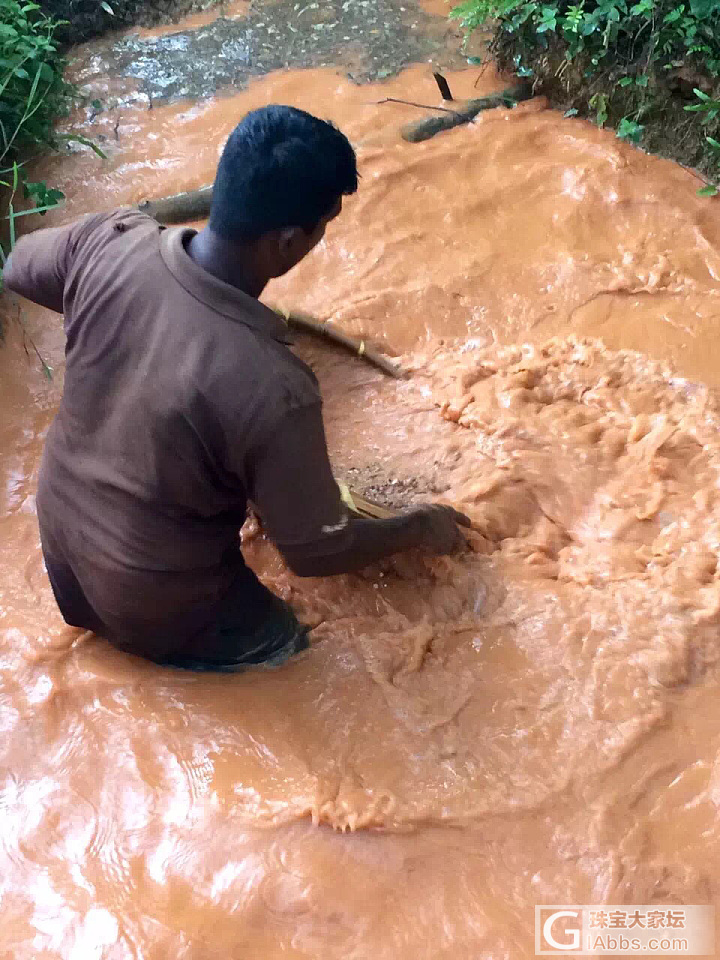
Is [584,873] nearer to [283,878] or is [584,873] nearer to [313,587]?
[283,878]

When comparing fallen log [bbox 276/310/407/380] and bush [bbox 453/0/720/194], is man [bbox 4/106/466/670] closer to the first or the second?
fallen log [bbox 276/310/407/380]

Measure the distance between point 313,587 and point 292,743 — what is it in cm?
58

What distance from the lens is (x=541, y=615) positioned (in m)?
2.45

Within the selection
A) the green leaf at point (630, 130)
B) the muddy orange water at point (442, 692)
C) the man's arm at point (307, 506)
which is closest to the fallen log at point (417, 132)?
the green leaf at point (630, 130)

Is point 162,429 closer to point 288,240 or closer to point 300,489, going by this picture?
→ point 300,489

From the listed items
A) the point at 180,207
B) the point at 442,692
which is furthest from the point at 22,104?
the point at 442,692

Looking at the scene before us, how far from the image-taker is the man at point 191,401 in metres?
1.49

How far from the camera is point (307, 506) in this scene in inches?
64.7

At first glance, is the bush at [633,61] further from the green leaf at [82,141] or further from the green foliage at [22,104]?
the green foliage at [22,104]

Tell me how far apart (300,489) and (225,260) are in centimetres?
52

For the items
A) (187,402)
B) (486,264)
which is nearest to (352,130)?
(486,264)

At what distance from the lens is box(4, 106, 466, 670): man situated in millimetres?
1488

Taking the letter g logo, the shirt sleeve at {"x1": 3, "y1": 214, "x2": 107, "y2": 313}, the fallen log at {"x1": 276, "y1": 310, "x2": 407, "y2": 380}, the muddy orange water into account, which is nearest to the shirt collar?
the shirt sleeve at {"x1": 3, "y1": 214, "x2": 107, "y2": 313}

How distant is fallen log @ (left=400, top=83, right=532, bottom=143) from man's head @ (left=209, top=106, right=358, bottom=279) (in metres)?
3.25
